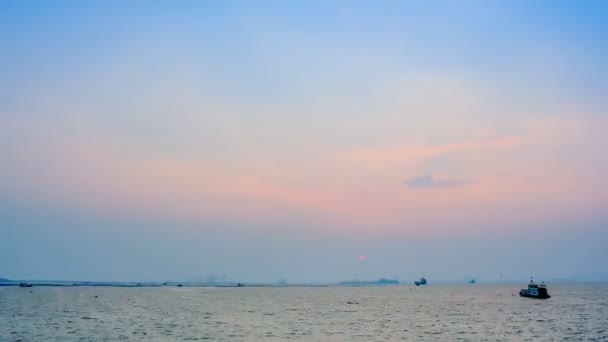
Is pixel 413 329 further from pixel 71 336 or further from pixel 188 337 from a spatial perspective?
pixel 71 336

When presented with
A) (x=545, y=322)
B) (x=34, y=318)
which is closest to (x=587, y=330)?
(x=545, y=322)

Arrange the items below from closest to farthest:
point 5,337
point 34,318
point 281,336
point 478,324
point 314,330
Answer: point 5,337
point 281,336
point 314,330
point 478,324
point 34,318

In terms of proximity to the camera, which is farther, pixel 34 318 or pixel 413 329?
pixel 34 318

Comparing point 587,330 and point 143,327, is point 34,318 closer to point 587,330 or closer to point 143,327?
point 143,327

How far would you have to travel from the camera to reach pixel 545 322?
10106 cm

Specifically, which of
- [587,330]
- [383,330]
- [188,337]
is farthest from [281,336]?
[587,330]

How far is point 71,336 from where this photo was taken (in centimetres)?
7325

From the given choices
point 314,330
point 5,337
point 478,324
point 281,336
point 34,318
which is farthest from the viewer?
point 34,318

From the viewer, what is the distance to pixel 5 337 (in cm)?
→ 7144

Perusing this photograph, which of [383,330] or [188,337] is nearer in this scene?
[188,337]

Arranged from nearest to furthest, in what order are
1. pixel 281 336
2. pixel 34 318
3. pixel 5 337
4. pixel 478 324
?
pixel 5 337
pixel 281 336
pixel 478 324
pixel 34 318

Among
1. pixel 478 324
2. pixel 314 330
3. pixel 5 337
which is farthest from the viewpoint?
pixel 478 324

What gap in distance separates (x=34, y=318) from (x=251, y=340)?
182ft

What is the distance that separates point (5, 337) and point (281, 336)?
123 ft
